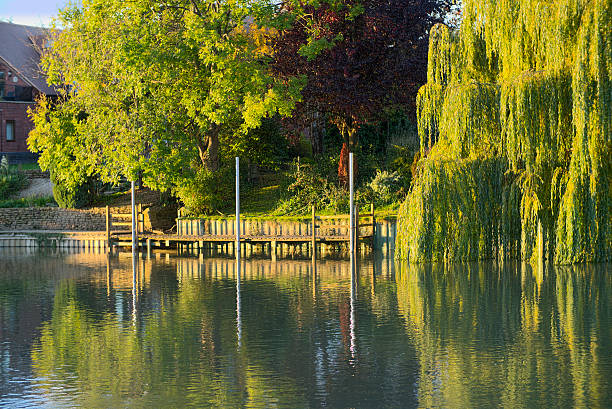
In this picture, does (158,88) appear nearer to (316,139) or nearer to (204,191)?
(204,191)

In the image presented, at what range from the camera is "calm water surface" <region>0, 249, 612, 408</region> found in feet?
40.0

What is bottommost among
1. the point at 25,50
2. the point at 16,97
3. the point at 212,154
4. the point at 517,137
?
the point at 517,137

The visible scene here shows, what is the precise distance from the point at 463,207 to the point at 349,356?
1271 centimetres

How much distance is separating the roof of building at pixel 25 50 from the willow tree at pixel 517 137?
3684cm

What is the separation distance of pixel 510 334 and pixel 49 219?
99.4 feet

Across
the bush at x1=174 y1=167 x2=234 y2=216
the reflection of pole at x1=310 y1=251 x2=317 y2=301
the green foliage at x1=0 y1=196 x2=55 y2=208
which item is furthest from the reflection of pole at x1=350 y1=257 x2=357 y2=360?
the green foliage at x1=0 y1=196 x2=55 y2=208

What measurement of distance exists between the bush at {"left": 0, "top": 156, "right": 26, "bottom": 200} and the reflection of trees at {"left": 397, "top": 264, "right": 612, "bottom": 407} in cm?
2617

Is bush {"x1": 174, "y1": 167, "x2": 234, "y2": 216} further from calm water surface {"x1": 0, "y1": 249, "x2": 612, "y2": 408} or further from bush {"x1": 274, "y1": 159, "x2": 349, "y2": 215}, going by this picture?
calm water surface {"x1": 0, "y1": 249, "x2": 612, "y2": 408}

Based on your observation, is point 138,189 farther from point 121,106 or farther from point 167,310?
point 167,310

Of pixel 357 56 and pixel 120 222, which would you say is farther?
pixel 120 222

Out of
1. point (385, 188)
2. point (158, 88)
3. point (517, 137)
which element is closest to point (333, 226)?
point (385, 188)

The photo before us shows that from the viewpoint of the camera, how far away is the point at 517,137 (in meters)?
25.1

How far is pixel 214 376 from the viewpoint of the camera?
1325 centimetres

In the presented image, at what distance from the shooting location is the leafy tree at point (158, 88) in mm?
37188
